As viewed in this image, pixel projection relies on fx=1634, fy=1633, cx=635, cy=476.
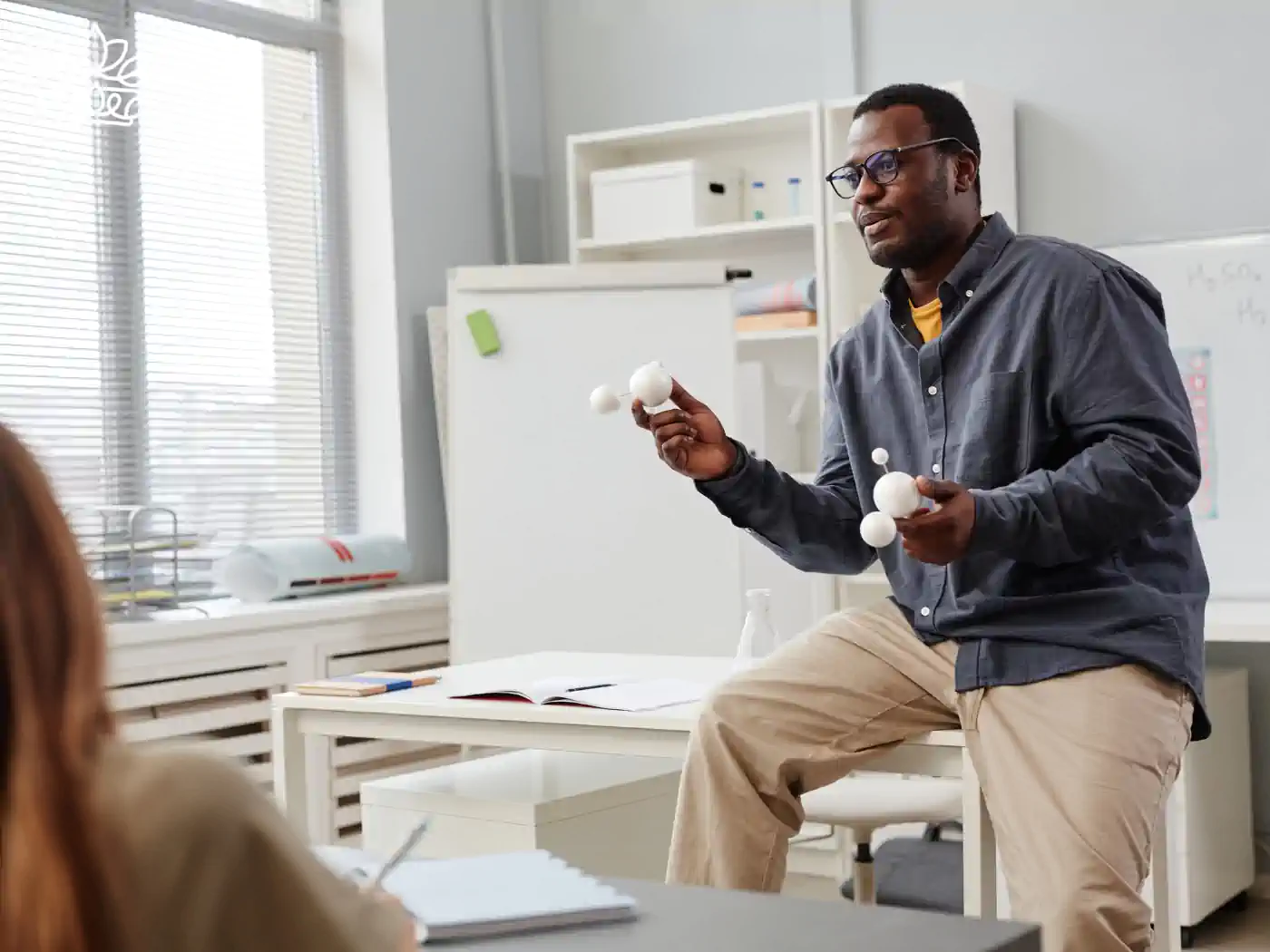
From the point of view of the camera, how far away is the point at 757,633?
8.84ft

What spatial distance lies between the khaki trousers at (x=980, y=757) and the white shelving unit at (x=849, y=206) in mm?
2029

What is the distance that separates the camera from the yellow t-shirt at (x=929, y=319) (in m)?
2.37

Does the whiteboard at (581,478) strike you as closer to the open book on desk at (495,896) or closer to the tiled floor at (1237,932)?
the tiled floor at (1237,932)

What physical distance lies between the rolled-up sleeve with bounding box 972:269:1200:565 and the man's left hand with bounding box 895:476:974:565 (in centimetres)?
2

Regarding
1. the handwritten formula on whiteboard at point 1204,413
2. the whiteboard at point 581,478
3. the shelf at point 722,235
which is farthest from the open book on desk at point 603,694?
the shelf at point 722,235

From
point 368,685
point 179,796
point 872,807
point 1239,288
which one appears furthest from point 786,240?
point 179,796

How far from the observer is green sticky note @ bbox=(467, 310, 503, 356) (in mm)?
4137

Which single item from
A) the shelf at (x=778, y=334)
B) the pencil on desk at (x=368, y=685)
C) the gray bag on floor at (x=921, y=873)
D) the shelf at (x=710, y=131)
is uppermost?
the shelf at (x=710, y=131)

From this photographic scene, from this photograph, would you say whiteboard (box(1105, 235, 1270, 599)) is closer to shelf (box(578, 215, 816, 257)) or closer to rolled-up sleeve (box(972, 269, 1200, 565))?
shelf (box(578, 215, 816, 257))

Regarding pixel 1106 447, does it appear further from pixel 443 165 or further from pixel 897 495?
pixel 443 165

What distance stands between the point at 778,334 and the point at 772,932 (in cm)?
319

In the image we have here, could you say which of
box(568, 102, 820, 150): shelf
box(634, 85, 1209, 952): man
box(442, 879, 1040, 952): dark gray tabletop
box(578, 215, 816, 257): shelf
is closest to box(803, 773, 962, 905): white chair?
box(634, 85, 1209, 952): man

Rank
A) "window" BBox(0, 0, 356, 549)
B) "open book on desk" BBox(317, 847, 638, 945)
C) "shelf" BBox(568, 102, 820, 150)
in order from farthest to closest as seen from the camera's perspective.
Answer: "shelf" BBox(568, 102, 820, 150) → "window" BBox(0, 0, 356, 549) → "open book on desk" BBox(317, 847, 638, 945)

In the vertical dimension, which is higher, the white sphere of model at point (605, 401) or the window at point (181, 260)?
the window at point (181, 260)
